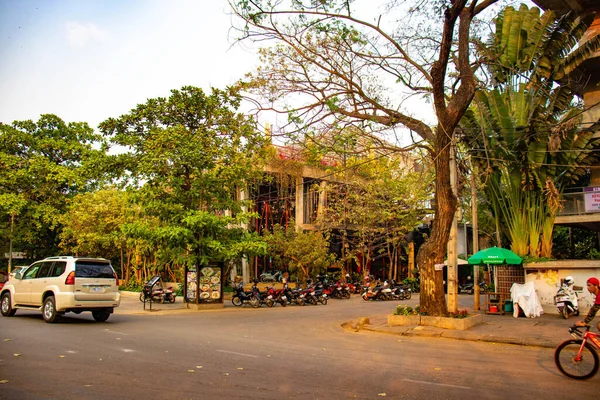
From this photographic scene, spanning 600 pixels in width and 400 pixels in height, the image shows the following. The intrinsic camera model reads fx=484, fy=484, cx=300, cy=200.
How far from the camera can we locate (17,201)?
33500 millimetres

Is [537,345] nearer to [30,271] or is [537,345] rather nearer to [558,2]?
[30,271]

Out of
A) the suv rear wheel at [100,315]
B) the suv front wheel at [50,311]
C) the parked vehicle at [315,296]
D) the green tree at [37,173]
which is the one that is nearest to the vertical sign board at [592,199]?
the parked vehicle at [315,296]

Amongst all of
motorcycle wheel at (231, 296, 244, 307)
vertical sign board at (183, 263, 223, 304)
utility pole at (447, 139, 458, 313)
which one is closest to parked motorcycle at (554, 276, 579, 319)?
utility pole at (447, 139, 458, 313)

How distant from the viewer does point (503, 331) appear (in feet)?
43.4

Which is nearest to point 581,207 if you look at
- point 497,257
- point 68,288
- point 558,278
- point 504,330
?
point 558,278

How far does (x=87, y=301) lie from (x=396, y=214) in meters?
22.4

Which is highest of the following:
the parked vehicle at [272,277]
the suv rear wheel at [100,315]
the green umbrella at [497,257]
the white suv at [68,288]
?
the green umbrella at [497,257]

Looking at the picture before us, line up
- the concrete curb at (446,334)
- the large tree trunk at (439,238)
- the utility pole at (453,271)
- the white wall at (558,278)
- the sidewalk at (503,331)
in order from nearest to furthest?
the concrete curb at (446,334) → the sidewalk at (503,331) → the large tree trunk at (439,238) → the utility pole at (453,271) → the white wall at (558,278)

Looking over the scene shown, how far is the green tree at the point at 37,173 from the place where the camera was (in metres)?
34.3

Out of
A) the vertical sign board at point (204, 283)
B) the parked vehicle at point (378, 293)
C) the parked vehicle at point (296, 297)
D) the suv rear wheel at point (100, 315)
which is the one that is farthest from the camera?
the parked vehicle at point (378, 293)

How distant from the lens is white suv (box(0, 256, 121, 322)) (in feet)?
43.6

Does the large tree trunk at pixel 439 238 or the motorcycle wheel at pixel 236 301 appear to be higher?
the large tree trunk at pixel 439 238

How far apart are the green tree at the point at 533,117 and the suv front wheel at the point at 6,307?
17.0 metres

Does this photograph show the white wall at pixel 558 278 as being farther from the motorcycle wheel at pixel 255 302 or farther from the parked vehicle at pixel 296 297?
the motorcycle wheel at pixel 255 302
